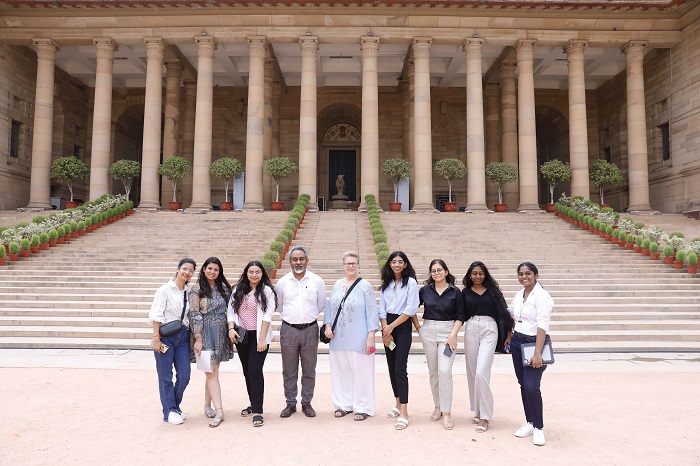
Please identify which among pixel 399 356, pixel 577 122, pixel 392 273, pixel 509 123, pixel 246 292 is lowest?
pixel 399 356

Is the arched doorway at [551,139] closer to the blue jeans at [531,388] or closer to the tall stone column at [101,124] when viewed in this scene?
the tall stone column at [101,124]

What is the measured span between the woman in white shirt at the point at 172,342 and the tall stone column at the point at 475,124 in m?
22.2

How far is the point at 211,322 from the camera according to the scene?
601 cm

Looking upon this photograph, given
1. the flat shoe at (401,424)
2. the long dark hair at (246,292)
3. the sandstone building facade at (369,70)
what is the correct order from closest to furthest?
the flat shoe at (401,424), the long dark hair at (246,292), the sandstone building facade at (369,70)

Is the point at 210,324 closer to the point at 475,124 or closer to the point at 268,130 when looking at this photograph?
the point at 475,124

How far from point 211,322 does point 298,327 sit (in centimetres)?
109

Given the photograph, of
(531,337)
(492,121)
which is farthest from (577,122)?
(531,337)

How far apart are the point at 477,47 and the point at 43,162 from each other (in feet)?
80.8

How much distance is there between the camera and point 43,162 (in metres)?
26.8

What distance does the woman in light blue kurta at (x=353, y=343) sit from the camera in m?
6.23

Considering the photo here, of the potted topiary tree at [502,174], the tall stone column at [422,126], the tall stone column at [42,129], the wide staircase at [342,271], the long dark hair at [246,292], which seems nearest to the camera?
the long dark hair at [246,292]

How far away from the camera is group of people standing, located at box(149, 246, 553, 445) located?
19.0 feet

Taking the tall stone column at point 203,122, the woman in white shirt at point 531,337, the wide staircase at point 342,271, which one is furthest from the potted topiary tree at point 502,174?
the woman in white shirt at point 531,337

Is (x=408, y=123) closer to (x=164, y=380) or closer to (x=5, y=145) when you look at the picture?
(x=5, y=145)
